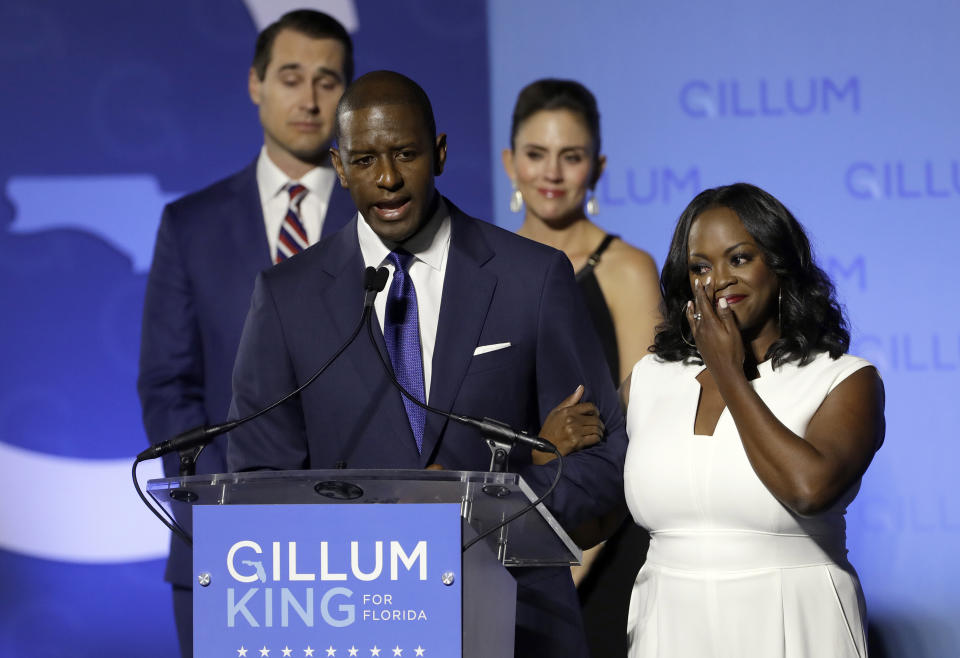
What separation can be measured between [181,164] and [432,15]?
102 cm

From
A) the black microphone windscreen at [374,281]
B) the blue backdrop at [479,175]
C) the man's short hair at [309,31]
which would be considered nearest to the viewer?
the black microphone windscreen at [374,281]

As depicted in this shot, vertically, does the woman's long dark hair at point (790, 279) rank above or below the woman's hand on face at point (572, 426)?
above

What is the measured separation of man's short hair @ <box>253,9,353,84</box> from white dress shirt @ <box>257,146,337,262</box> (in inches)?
11.8

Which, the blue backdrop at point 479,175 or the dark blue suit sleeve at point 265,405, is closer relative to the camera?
the dark blue suit sleeve at point 265,405

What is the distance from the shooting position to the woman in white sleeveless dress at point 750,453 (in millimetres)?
2143

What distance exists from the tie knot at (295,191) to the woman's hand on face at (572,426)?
153cm

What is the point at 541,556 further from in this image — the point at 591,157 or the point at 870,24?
the point at 870,24

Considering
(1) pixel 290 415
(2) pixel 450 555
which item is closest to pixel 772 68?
(1) pixel 290 415

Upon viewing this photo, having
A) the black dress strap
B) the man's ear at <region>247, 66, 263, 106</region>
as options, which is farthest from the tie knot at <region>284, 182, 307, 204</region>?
the black dress strap

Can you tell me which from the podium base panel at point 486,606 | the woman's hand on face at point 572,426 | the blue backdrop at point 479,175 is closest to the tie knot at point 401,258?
the woman's hand on face at point 572,426

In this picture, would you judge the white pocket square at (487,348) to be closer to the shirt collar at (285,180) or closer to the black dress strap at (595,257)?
the black dress strap at (595,257)

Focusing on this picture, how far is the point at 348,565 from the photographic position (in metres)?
1.66

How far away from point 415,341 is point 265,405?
0.94 feet

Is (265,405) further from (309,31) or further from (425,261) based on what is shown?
(309,31)
